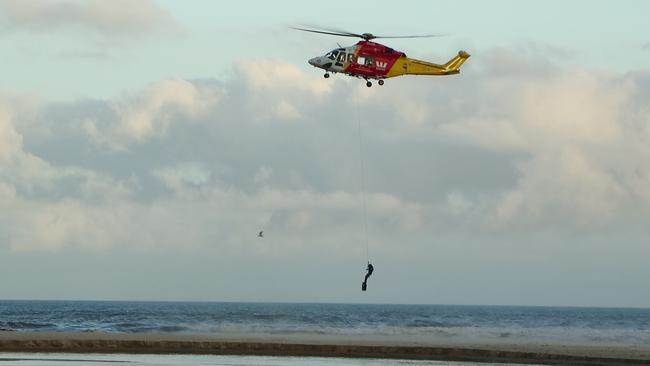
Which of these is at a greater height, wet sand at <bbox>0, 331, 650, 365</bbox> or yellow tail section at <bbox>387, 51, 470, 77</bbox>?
yellow tail section at <bbox>387, 51, 470, 77</bbox>

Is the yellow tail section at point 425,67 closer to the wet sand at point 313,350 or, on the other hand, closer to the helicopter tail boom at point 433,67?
the helicopter tail boom at point 433,67

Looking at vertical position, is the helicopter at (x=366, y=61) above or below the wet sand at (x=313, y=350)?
above

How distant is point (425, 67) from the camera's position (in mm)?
53375

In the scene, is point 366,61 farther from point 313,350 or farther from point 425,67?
point 313,350

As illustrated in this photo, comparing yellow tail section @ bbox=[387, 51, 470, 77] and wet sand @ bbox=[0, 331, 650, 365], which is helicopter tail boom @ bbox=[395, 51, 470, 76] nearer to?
yellow tail section @ bbox=[387, 51, 470, 77]

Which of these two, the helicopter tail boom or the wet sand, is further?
the helicopter tail boom

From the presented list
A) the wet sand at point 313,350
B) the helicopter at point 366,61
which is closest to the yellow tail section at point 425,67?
the helicopter at point 366,61

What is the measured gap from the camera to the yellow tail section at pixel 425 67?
169ft

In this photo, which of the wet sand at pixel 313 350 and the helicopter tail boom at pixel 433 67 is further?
the helicopter tail boom at pixel 433 67

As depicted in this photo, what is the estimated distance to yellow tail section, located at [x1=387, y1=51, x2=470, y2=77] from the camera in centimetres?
5164

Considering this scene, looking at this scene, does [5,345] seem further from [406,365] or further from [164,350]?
[406,365]

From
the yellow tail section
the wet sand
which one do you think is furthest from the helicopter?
the wet sand

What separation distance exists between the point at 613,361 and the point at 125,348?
1988 cm

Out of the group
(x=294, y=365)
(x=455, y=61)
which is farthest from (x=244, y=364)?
(x=455, y=61)
